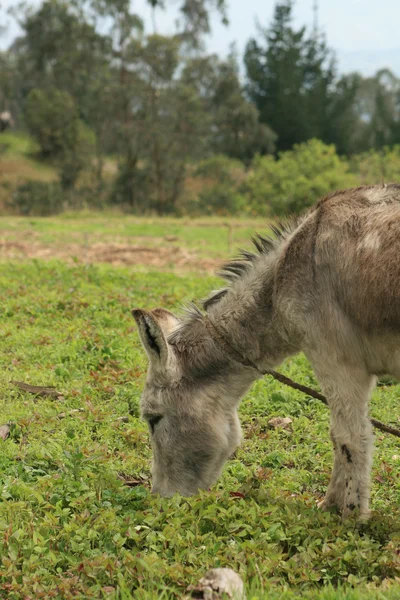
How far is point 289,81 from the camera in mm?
44844


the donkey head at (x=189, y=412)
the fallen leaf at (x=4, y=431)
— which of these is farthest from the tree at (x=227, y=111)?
the donkey head at (x=189, y=412)

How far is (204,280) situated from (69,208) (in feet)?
73.6

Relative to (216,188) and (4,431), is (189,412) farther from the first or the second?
(216,188)

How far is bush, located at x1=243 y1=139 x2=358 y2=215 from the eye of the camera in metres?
26.7

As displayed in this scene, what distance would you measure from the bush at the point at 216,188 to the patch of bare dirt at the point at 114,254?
1855 centimetres

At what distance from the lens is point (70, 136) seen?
120ft

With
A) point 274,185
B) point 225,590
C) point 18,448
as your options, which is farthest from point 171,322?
point 274,185

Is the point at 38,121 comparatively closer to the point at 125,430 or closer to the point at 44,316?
the point at 44,316

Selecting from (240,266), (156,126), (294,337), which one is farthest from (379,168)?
(294,337)

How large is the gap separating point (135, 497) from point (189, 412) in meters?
0.66

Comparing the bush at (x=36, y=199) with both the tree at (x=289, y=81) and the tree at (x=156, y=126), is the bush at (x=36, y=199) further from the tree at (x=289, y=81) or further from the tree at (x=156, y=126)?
the tree at (x=289, y=81)

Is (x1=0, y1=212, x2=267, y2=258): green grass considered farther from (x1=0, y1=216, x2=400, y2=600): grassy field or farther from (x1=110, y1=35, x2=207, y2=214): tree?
(x1=110, y1=35, x2=207, y2=214): tree

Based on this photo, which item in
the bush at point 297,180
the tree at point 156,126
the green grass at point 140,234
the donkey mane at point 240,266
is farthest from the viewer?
the tree at point 156,126

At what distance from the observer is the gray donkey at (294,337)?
3.85 metres
